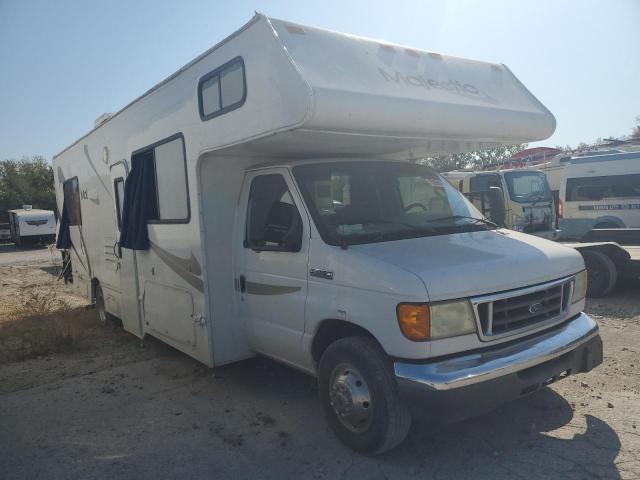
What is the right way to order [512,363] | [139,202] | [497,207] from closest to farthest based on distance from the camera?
[512,363], [497,207], [139,202]

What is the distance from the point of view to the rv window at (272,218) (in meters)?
4.08

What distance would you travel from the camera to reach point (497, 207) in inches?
203

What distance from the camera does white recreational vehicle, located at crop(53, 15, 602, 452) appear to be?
10.8 ft

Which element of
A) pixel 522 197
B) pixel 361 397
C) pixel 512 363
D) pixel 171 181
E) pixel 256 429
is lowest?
pixel 256 429

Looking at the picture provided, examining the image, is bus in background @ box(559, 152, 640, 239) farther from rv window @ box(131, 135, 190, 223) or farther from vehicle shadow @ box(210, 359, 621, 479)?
rv window @ box(131, 135, 190, 223)

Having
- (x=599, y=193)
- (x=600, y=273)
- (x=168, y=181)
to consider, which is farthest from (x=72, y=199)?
(x=599, y=193)

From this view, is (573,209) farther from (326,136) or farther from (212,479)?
(212,479)

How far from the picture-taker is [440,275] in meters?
3.21

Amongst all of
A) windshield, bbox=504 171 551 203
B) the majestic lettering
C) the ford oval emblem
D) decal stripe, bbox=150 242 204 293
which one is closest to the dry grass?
decal stripe, bbox=150 242 204 293

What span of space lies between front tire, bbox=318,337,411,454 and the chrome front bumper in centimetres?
17

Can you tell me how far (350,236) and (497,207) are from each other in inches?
80.9

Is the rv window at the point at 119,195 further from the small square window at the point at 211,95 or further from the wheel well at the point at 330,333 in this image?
the wheel well at the point at 330,333

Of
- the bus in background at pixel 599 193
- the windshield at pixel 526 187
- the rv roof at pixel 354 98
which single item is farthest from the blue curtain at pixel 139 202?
the bus in background at pixel 599 193

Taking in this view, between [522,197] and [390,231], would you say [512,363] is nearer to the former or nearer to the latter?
[390,231]
